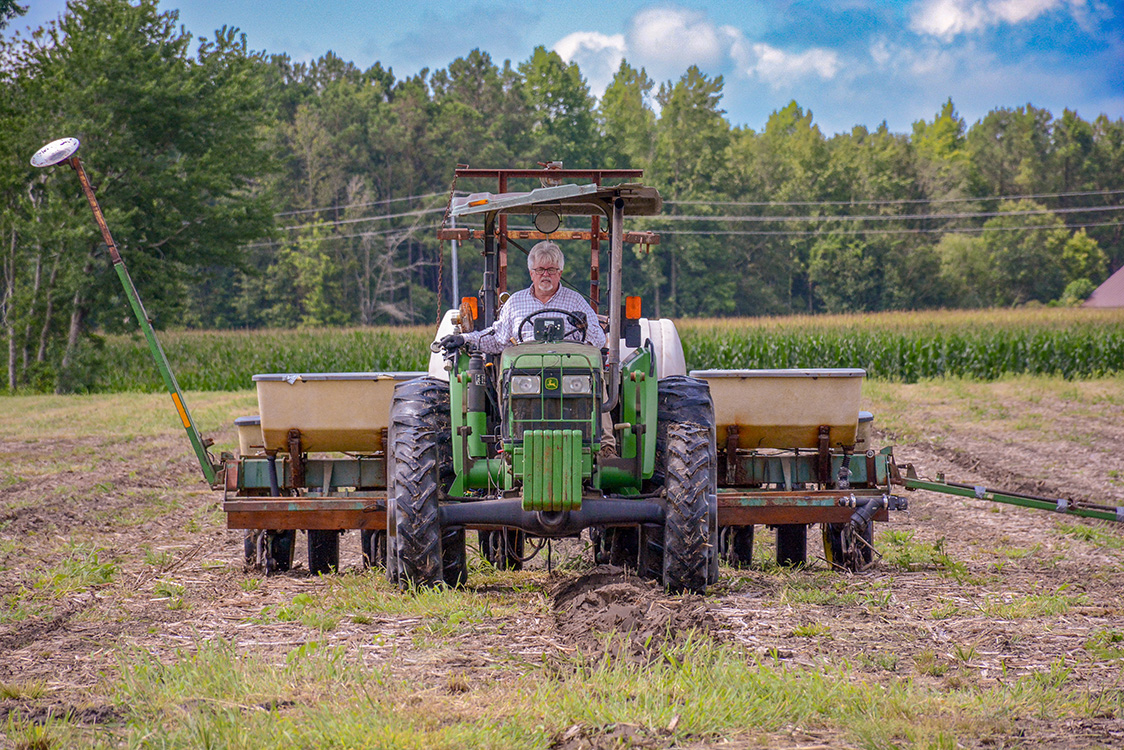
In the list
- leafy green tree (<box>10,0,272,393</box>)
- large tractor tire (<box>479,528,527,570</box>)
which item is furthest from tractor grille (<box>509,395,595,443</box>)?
leafy green tree (<box>10,0,272,393</box>)

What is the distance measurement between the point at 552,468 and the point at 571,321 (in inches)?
43.1

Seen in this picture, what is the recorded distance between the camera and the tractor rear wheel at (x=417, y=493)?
19.4ft

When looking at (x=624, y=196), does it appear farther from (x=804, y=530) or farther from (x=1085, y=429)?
(x=1085, y=429)

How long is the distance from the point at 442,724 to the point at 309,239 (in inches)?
2173

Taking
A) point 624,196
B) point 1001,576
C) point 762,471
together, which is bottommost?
point 1001,576

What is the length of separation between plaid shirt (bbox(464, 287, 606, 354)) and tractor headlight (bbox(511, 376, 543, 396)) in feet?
1.89

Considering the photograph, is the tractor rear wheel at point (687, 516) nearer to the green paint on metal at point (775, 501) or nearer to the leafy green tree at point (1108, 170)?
the green paint on metal at point (775, 501)

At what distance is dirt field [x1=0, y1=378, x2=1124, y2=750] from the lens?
3945 millimetres

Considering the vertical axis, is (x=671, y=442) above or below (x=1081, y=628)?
above

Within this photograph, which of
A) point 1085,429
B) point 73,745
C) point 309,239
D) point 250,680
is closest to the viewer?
point 73,745

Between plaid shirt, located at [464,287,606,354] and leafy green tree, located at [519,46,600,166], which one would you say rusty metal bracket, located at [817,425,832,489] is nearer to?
plaid shirt, located at [464,287,606,354]

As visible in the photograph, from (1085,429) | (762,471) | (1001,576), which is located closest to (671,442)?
(762,471)

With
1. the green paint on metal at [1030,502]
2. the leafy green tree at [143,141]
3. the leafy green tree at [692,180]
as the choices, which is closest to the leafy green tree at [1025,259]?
the leafy green tree at [692,180]

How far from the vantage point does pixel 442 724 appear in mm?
3893
